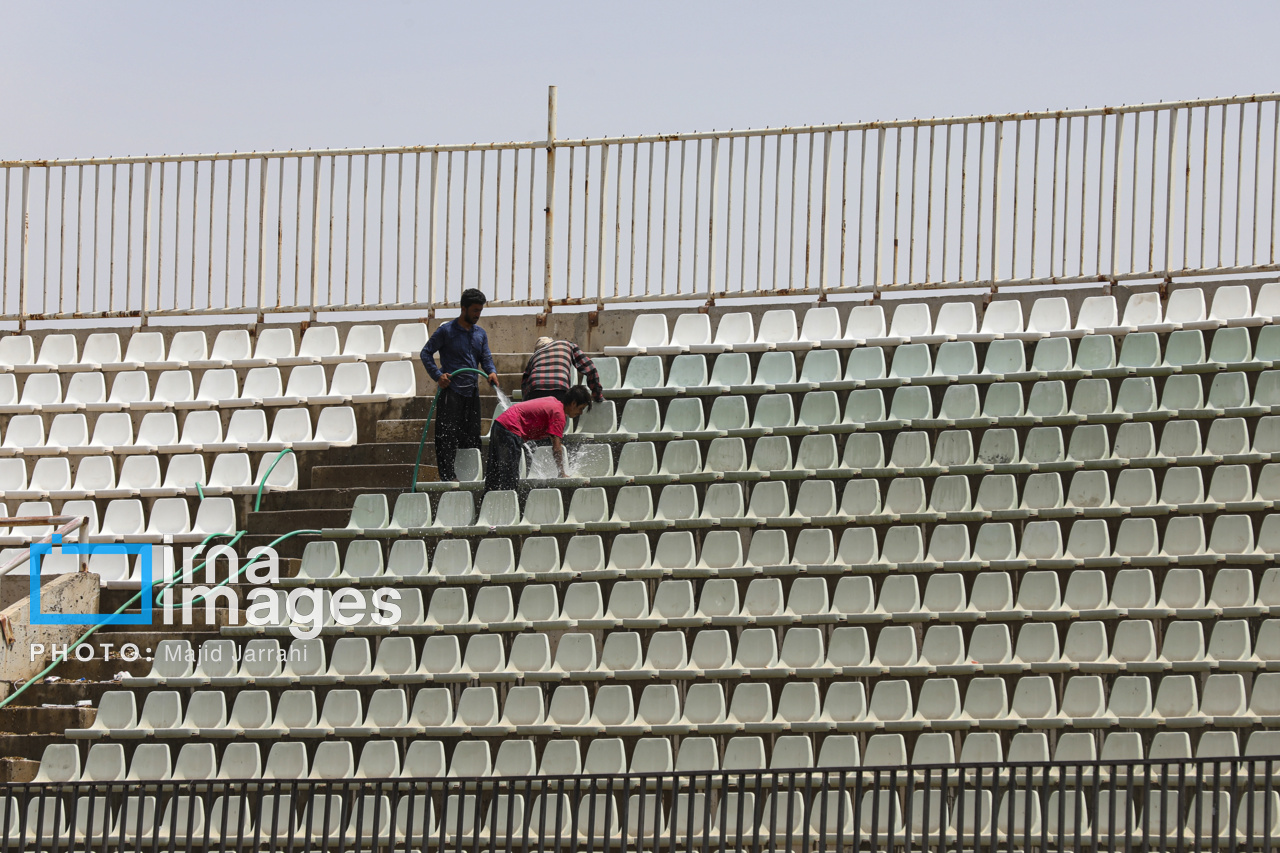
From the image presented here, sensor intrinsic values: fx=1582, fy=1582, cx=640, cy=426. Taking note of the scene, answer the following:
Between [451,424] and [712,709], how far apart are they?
121 inches

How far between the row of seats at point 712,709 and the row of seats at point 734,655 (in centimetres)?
11

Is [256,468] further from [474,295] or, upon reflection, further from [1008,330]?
[1008,330]

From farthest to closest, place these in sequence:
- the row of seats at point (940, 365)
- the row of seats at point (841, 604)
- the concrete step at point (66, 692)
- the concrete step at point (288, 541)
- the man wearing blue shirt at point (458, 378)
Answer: the man wearing blue shirt at point (458, 378)
the concrete step at point (288, 541)
the row of seats at point (940, 365)
the concrete step at point (66, 692)
the row of seats at point (841, 604)

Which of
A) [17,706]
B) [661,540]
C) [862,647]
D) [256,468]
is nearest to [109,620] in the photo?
[17,706]

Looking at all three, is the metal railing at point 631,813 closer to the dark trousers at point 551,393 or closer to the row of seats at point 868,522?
the row of seats at point 868,522

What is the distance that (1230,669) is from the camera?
9.24 metres

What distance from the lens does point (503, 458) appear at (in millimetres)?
10781

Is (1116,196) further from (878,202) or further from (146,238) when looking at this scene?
(146,238)

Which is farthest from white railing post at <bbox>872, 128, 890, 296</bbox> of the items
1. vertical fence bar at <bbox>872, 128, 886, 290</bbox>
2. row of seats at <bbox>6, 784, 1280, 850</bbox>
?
row of seats at <bbox>6, 784, 1280, 850</bbox>

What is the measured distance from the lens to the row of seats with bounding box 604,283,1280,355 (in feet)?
37.3

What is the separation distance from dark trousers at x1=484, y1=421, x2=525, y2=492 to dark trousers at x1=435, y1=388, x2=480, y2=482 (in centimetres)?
45

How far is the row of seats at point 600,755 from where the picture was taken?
8.89 m

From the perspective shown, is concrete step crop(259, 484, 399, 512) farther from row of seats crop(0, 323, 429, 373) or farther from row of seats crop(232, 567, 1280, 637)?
row of seats crop(0, 323, 429, 373)

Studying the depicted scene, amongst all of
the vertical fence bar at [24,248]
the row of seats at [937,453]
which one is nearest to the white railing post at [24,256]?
the vertical fence bar at [24,248]
